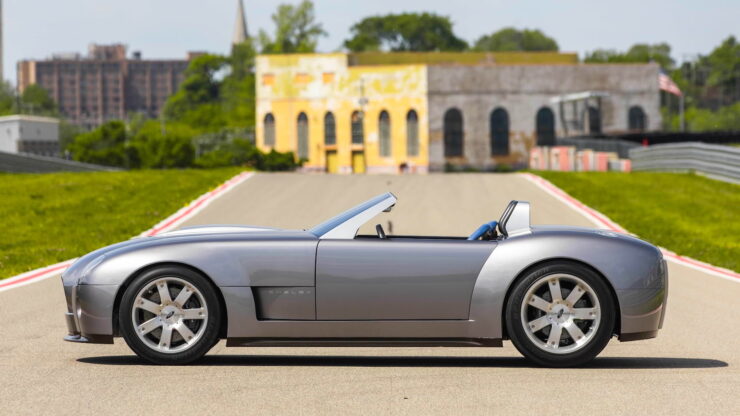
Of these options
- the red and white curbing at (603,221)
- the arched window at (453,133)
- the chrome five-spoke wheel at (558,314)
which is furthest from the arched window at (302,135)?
the chrome five-spoke wheel at (558,314)

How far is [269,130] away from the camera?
269 feet

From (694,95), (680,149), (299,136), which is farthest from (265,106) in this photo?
(694,95)

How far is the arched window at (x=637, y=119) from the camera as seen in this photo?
249 ft

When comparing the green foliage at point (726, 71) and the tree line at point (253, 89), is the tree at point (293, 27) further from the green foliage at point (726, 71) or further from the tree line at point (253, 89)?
the green foliage at point (726, 71)

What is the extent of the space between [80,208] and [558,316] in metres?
20.5

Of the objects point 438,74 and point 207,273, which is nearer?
point 207,273

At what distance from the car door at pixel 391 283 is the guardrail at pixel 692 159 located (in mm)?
27539

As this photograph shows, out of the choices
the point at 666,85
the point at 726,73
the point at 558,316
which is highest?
the point at 726,73

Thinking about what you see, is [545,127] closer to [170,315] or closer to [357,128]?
[357,128]

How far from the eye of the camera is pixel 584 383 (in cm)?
764

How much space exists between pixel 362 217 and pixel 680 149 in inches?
1270

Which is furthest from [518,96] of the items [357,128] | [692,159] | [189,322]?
[189,322]

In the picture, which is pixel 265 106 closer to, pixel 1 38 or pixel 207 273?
pixel 207 273

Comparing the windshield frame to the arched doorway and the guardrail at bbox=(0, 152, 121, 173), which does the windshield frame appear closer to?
the guardrail at bbox=(0, 152, 121, 173)
